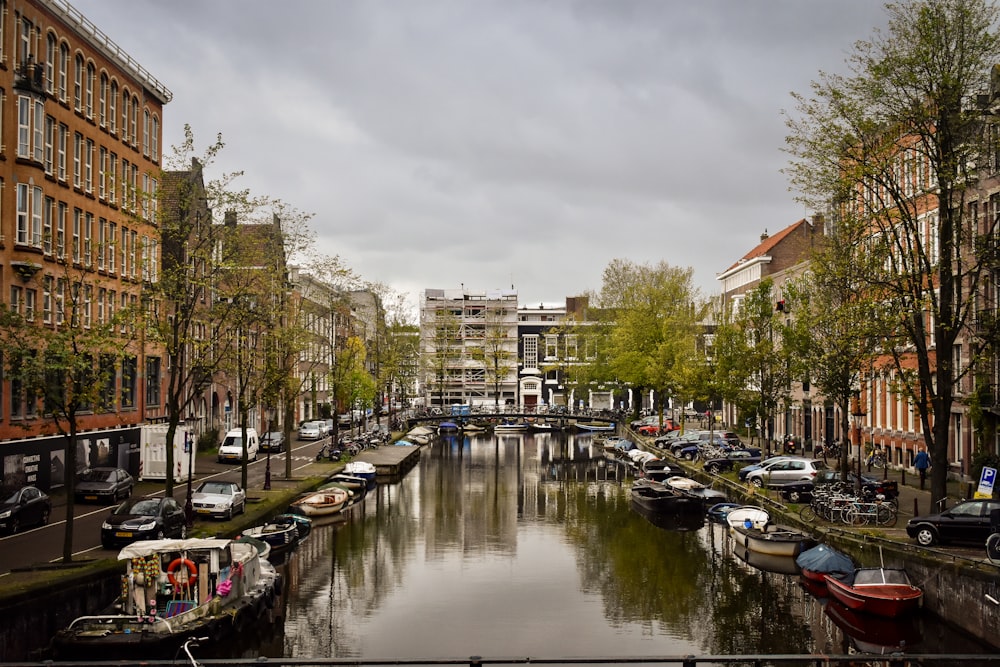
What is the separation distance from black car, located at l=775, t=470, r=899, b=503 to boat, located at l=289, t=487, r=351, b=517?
23.0 m

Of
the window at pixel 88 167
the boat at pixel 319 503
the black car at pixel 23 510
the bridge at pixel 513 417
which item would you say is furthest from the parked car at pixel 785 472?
the bridge at pixel 513 417

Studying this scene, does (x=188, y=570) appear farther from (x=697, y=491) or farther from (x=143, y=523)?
(x=697, y=491)

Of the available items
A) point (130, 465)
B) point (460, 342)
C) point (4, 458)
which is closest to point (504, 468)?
point (130, 465)

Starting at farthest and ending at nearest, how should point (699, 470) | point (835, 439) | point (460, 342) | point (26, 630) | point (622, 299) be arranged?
point (460, 342) → point (622, 299) → point (835, 439) → point (699, 470) → point (26, 630)

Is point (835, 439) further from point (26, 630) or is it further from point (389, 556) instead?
point (26, 630)

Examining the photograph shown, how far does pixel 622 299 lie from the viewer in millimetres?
104562

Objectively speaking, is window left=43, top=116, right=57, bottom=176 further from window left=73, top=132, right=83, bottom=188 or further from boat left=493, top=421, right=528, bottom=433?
boat left=493, top=421, right=528, bottom=433

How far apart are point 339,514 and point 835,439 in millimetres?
37496

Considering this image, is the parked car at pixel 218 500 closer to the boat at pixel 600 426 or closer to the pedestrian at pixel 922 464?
the pedestrian at pixel 922 464

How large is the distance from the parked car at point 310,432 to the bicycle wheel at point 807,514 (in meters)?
57.4

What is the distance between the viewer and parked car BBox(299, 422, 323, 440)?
298 ft

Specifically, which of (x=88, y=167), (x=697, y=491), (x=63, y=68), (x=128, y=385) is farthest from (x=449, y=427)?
(x=63, y=68)

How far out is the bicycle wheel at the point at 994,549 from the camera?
2665cm

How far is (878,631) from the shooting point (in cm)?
2778
